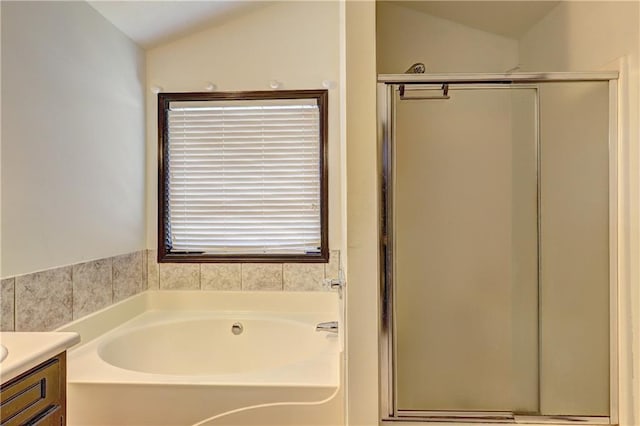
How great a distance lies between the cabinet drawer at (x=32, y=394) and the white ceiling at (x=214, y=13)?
1.90 meters

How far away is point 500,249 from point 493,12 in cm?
134

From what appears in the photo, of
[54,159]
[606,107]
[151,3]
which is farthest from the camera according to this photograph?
[151,3]

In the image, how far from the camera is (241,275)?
260 centimetres

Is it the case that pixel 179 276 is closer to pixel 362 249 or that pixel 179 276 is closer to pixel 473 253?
pixel 362 249

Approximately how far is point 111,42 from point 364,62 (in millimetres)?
1696

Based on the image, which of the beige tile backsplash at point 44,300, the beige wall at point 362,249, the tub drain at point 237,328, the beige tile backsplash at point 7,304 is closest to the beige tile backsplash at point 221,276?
the tub drain at point 237,328

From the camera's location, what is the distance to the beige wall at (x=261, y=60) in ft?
8.40

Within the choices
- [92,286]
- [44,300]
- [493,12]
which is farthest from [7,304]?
[493,12]

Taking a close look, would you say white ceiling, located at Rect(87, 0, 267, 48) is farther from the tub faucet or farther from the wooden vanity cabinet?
the tub faucet

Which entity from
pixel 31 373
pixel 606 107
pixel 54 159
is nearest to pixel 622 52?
pixel 606 107

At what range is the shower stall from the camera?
152 centimetres

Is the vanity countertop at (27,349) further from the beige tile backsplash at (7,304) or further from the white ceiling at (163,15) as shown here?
the white ceiling at (163,15)

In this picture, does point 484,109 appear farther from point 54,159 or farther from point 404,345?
point 54,159

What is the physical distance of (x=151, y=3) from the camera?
7.02ft
